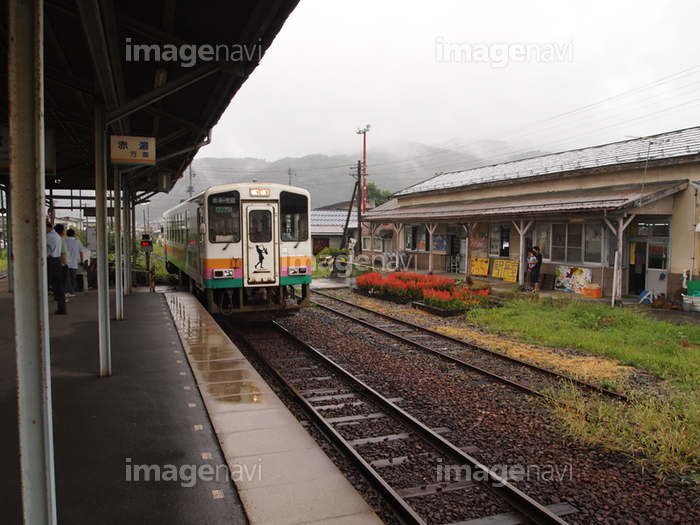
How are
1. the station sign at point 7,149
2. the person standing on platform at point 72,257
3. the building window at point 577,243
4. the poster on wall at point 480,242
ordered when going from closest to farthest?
the station sign at point 7,149
the person standing on platform at point 72,257
the building window at point 577,243
the poster on wall at point 480,242

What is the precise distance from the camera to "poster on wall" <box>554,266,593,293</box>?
15309 mm

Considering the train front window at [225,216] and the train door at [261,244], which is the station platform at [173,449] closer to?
the train door at [261,244]

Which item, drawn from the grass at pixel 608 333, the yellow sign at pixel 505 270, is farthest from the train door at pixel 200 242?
the yellow sign at pixel 505 270

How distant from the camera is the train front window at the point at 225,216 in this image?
31.2 ft

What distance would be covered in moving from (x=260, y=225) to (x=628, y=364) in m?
6.76

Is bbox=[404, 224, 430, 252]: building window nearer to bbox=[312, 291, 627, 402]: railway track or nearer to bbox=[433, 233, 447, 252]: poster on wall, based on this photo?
bbox=[433, 233, 447, 252]: poster on wall

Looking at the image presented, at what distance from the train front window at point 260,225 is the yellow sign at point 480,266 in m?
12.5

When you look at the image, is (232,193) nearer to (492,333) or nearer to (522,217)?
(492,333)

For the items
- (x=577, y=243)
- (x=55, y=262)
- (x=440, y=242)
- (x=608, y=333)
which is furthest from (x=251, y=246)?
(x=440, y=242)

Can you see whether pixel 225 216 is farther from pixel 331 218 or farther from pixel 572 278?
pixel 331 218

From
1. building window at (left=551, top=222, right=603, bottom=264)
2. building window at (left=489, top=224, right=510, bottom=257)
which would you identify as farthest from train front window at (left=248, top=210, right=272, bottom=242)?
building window at (left=489, top=224, right=510, bottom=257)

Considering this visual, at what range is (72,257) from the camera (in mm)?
10844

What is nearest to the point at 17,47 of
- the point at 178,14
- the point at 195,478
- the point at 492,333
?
the point at 195,478

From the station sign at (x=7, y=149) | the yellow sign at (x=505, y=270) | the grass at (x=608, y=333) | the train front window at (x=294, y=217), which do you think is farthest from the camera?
the yellow sign at (x=505, y=270)
